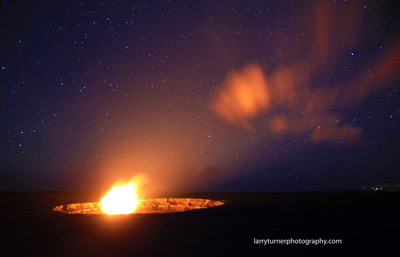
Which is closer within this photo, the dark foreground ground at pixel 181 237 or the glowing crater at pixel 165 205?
→ the dark foreground ground at pixel 181 237

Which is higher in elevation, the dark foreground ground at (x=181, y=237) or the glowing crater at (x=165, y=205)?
the dark foreground ground at (x=181, y=237)

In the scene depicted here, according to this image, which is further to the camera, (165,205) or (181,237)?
(165,205)

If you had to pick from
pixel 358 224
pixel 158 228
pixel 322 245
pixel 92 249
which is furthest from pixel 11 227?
pixel 358 224

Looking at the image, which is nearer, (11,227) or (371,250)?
(371,250)

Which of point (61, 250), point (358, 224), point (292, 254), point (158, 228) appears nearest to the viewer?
point (292, 254)

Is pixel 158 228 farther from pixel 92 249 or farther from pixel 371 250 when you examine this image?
pixel 371 250

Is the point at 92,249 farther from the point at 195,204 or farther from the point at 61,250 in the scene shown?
the point at 195,204

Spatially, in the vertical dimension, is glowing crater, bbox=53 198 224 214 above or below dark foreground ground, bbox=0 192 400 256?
below

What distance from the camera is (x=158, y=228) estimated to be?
37.2 ft

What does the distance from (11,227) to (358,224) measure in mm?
18904

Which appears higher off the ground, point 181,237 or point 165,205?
point 181,237

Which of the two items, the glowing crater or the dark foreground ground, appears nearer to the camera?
the dark foreground ground

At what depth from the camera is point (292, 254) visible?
7.96m

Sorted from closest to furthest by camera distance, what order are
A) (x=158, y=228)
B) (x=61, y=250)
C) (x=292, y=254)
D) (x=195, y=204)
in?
(x=292, y=254) → (x=61, y=250) → (x=158, y=228) → (x=195, y=204)
